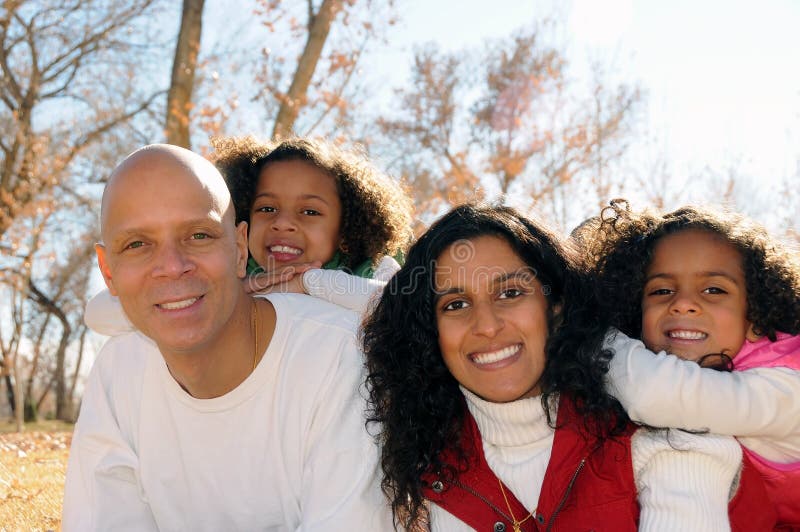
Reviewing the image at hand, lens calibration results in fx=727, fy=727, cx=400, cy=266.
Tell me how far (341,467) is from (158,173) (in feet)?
4.07

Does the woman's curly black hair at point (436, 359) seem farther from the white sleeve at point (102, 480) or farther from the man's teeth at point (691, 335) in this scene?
the white sleeve at point (102, 480)

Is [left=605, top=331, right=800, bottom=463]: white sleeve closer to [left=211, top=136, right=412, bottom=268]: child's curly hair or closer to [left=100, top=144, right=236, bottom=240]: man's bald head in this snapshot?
[left=100, top=144, right=236, bottom=240]: man's bald head

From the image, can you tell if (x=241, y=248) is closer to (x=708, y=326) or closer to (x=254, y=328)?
(x=254, y=328)

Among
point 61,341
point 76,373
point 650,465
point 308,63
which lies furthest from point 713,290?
point 76,373

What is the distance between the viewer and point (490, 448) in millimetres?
2785

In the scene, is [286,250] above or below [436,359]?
above

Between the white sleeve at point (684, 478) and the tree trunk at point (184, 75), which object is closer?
the white sleeve at point (684, 478)

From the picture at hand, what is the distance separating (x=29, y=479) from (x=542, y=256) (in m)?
3.68

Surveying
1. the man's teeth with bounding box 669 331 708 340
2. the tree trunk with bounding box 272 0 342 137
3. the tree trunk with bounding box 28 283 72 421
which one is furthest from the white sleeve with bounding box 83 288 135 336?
the tree trunk with bounding box 28 283 72 421

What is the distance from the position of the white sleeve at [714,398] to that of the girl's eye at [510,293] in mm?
440

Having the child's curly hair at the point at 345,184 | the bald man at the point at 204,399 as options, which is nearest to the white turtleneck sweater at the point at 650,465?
the bald man at the point at 204,399

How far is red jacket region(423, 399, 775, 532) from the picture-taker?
8.31ft

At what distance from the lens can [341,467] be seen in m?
2.58

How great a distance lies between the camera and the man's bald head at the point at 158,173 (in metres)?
2.61
